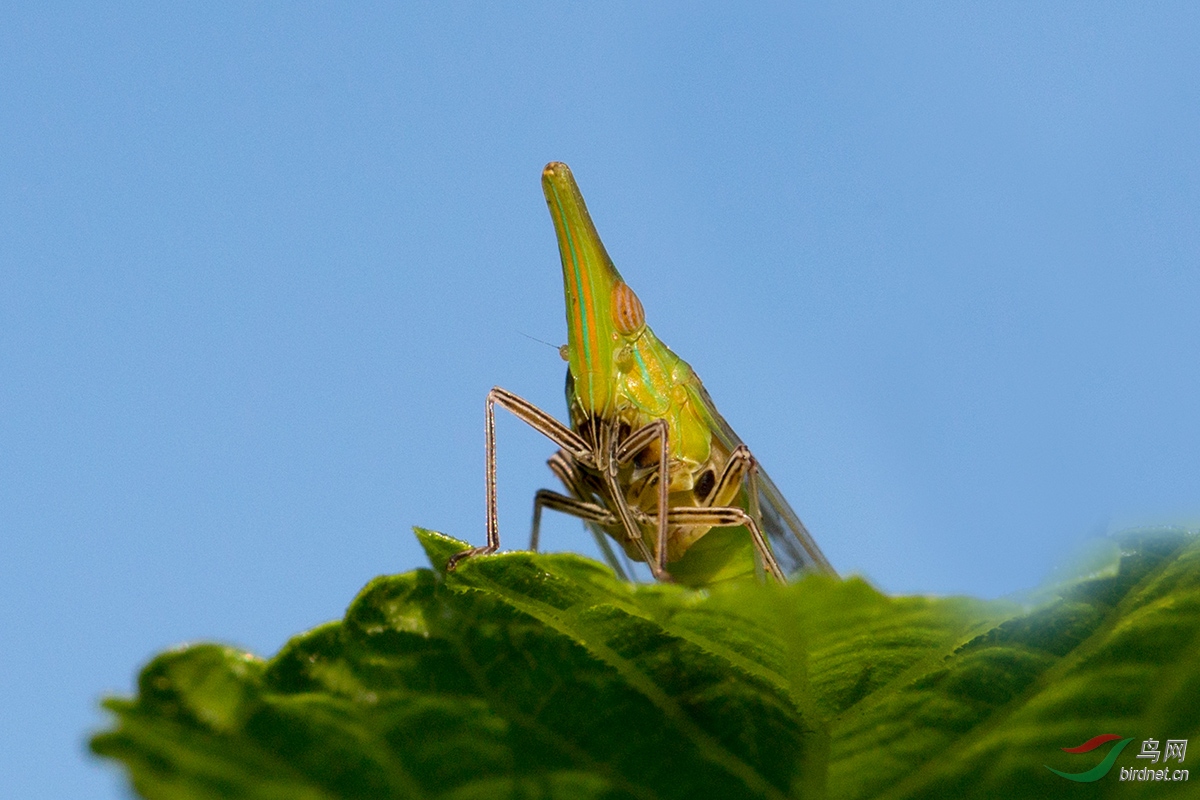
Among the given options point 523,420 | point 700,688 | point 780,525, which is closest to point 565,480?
point 523,420

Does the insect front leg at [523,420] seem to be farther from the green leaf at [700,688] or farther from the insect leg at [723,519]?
the green leaf at [700,688]

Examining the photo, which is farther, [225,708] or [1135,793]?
[1135,793]

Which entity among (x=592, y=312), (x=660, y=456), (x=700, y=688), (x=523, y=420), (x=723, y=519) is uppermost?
(x=592, y=312)

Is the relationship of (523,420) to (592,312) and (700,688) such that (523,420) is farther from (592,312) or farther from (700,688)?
(700,688)

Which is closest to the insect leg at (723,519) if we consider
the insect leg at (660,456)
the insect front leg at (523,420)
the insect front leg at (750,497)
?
the insect front leg at (750,497)

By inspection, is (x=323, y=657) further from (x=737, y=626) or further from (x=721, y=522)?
(x=721, y=522)

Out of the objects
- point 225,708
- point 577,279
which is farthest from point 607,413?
point 225,708
